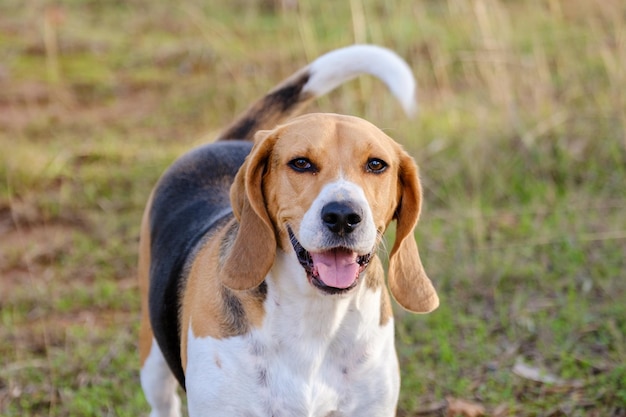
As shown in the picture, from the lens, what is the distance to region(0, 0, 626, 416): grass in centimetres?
487

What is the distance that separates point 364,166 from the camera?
10.3 feet

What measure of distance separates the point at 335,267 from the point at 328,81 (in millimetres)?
1532

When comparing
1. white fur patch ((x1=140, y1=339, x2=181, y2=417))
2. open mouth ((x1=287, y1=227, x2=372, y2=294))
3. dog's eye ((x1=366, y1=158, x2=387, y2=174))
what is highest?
dog's eye ((x1=366, y1=158, x2=387, y2=174))

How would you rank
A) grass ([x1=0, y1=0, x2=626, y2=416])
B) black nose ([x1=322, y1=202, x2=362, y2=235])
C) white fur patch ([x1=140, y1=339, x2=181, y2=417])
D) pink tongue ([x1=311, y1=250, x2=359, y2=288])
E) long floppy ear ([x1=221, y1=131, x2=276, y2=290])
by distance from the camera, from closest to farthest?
1. black nose ([x1=322, y1=202, x2=362, y2=235])
2. pink tongue ([x1=311, y1=250, x2=359, y2=288])
3. long floppy ear ([x1=221, y1=131, x2=276, y2=290])
4. white fur patch ([x1=140, y1=339, x2=181, y2=417])
5. grass ([x1=0, y1=0, x2=626, y2=416])

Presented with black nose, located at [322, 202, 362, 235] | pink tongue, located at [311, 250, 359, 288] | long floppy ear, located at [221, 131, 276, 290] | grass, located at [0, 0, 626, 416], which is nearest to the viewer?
black nose, located at [322, 202, 362, 235]

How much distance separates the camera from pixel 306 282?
3225mm

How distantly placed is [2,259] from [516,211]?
3.34m

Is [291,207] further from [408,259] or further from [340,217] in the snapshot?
[408,259]

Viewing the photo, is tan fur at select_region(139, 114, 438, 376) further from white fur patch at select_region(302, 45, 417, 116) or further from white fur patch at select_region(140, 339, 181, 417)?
white fur patch at select_region(302, 45, 417, 116)

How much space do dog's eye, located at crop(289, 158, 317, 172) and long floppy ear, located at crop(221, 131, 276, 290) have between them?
14 cm

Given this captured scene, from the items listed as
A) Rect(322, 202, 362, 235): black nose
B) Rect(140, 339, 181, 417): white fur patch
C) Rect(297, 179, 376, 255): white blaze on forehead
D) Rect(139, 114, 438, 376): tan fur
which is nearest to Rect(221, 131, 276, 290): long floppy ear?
Rect(139, 114, 438, 376): tan fur

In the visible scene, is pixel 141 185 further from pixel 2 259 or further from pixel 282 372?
pixel 282 372

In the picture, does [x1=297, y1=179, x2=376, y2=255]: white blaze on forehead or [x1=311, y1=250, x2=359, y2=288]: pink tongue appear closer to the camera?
[x1=297, y1=179, x2=376, y2=255]: white blaze on forehead

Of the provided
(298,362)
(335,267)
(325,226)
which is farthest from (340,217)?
(298,362)
